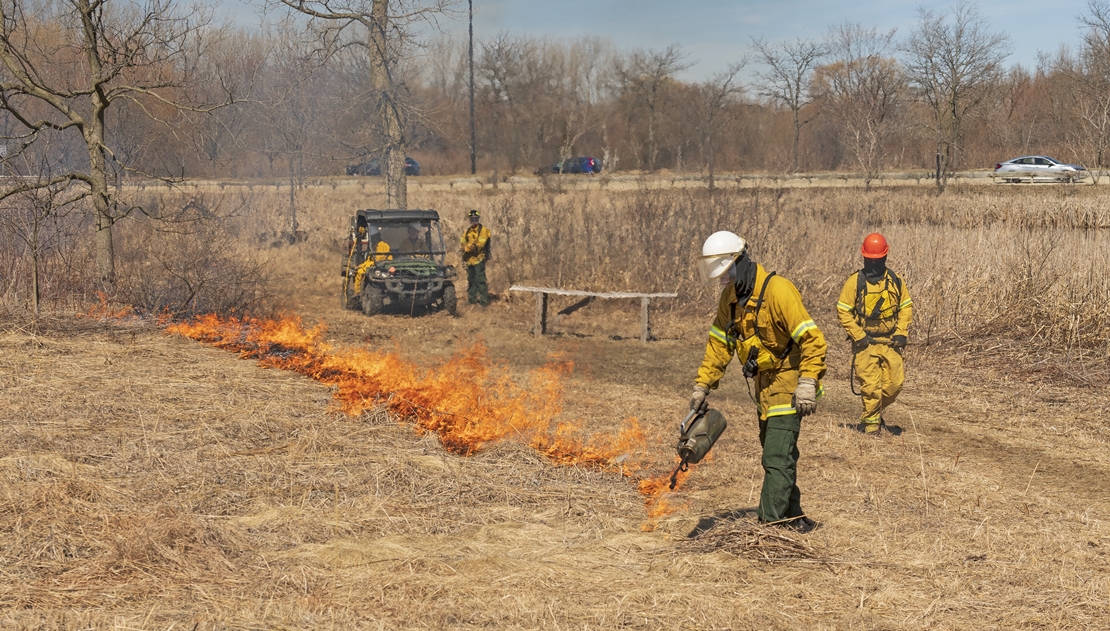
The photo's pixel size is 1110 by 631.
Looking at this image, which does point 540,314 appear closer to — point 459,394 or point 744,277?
point 459,394

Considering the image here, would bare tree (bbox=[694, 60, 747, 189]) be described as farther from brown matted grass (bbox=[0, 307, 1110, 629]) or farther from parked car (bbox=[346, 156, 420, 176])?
brown matted grass (bbox=[0, 307, 1110, 629])

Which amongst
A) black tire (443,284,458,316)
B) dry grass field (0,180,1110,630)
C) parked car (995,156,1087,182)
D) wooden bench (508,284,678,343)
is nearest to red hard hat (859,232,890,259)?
dry grass field (0,180,1110,630)

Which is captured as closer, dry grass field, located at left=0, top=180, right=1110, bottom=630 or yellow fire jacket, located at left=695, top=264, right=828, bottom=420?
dry grass field, located at left=0, top=180, right=1110, bottom=630

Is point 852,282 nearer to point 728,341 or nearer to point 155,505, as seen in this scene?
point 728,341

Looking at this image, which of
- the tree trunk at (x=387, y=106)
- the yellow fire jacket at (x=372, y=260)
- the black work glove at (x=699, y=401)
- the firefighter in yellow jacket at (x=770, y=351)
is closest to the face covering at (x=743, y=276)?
the firefighter in yellow jacket at (x=770, y=351)

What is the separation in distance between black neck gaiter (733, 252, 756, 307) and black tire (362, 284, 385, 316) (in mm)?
9746

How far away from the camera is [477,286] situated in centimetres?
1550

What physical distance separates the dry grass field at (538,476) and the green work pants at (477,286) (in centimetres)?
207

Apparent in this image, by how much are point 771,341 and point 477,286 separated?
10940 mm

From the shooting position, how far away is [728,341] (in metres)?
5.04

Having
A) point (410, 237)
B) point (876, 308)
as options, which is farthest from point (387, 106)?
point (876, 308)

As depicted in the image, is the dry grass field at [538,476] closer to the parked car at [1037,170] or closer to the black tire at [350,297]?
the black tire at [350,297]

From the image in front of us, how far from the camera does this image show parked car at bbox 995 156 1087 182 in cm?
3083

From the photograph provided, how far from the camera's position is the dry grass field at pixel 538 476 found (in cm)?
405
